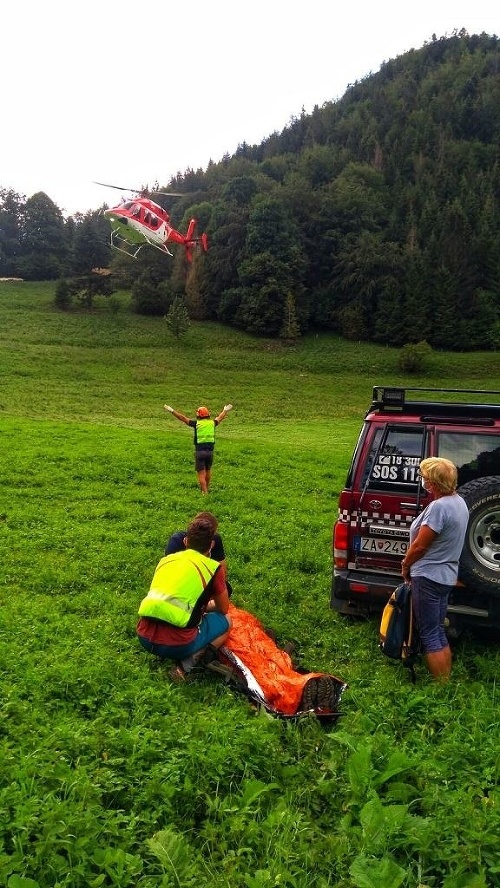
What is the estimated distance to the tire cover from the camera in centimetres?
534

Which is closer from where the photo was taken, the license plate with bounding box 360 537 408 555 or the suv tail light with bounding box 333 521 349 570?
the license plate with bounding box 360 537 408 555

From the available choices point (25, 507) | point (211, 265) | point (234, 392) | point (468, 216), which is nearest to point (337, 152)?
point (468, 216)

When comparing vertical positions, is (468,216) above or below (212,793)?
above

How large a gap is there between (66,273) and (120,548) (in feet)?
262

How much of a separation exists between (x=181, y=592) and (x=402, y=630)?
1949 mm

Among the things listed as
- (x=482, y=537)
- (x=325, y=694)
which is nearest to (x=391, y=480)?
(x=482, y=537)

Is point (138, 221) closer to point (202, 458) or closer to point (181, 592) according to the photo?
point (202, 458)

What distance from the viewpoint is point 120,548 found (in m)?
8.51

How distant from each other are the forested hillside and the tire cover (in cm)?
5824

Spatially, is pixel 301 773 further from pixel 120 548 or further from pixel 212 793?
pixel 120 548

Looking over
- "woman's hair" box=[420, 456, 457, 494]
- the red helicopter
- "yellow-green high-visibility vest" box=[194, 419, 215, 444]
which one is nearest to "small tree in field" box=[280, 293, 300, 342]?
the red helicopter

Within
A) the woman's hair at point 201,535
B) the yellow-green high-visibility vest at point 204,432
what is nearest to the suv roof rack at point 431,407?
the woman's hair at point 201,535

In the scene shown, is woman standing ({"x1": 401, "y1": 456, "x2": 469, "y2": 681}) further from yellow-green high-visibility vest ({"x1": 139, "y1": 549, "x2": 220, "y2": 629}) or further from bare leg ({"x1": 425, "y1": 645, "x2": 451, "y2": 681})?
yellow-green high-visibility vest ({"x1": 139, "y1": 549, "x2": 220, "y2": 629})

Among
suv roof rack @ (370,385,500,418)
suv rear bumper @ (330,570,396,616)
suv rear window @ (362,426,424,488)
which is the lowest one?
suv rear bumper @ (330,570,396,616)
